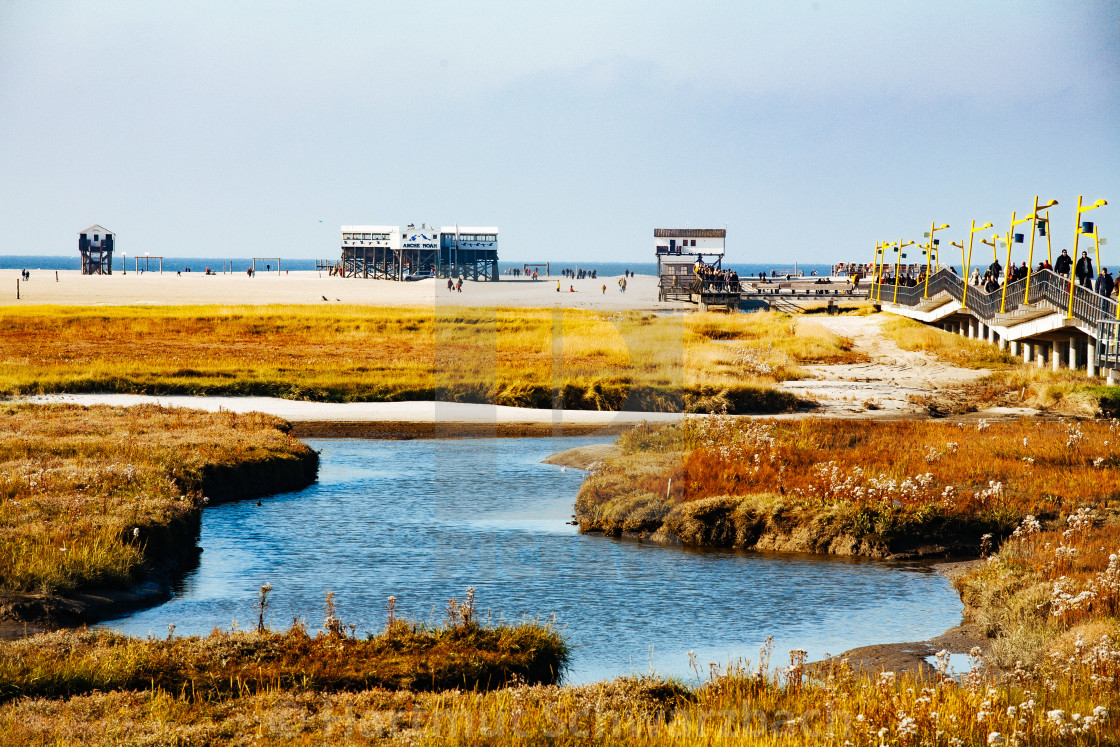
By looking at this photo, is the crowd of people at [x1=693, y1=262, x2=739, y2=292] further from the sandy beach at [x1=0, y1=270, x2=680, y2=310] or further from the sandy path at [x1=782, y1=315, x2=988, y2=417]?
the sandy path at [x1=782, y1=315, x2=988, y2=417]

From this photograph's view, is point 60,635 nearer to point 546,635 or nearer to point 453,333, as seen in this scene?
A: point 546,635

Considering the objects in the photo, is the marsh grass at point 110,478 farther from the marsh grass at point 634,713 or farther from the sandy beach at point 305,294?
the sandy beach at point 305,294

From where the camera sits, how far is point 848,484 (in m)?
17.7

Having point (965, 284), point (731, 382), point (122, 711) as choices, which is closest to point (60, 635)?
point (122, 711)

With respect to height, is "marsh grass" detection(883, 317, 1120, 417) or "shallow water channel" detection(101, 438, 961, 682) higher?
"marsh grass" detection(883, 317, 1120, 417)

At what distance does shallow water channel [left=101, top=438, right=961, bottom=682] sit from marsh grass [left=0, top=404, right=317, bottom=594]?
79cm

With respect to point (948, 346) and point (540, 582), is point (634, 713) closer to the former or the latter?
point (540, 582)

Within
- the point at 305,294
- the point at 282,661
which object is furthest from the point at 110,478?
the point at 305,294

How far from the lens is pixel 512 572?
47.9 feet

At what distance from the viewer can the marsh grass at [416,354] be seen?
106 feet

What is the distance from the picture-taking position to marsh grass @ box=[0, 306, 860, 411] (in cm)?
3244

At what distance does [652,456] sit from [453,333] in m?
31.6

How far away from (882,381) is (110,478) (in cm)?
2779

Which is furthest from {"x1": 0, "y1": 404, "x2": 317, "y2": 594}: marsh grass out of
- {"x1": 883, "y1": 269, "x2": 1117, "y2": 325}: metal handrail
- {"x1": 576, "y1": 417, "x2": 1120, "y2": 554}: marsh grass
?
{"x1": 883, "y1": 269, "x2": 1117, "y2": 325}: metal handrail
